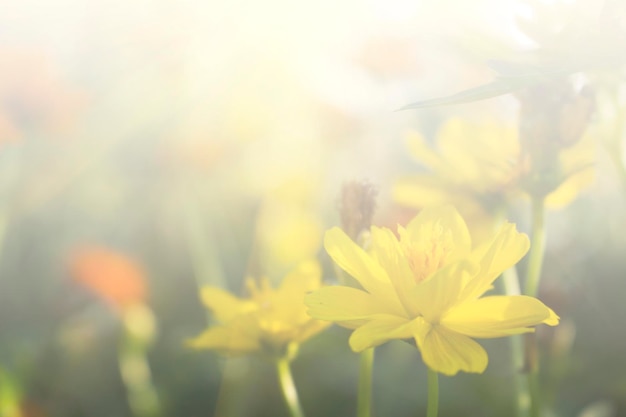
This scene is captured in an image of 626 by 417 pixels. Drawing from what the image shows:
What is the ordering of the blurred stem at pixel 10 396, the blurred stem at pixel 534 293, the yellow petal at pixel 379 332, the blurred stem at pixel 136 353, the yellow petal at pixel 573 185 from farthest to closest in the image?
the blurred stem at pixel 136 353
the blurred stem at pixel 10 396
the yellow petal at pixel 573 185
the blurred stem at pixel 534 293
the yellow petal at pixel 379 332

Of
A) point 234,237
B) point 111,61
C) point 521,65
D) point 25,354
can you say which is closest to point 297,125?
point 234,237

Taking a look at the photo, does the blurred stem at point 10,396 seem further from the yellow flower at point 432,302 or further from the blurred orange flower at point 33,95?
the yellow flower at point 432,302

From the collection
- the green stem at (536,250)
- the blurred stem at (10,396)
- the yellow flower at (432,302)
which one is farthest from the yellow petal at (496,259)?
the blurred stem at (10,396)

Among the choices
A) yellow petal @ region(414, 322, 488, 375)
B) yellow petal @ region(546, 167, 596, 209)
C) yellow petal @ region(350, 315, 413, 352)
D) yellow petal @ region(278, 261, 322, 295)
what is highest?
yellow petal @ region(546, 167, 596, 209)

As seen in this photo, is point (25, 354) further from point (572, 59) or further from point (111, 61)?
point (572, 59)

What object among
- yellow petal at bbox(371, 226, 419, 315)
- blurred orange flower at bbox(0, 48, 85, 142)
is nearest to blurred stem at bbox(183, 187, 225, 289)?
blurred orange flower at bbox(0, 48, 85, 142)

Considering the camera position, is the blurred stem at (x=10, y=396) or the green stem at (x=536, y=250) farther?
the blurred stem at (x=10, y=396)

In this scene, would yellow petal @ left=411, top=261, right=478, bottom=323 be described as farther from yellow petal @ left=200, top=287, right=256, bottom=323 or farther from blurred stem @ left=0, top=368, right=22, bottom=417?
blurred stem @ left=0, top=368, right=22, bottom=417
